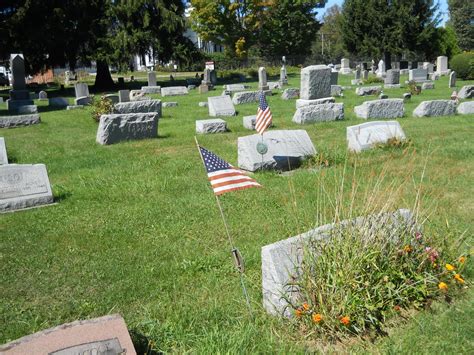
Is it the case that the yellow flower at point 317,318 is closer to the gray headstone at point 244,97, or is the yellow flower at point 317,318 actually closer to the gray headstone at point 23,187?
the gray headstone at point 23,187

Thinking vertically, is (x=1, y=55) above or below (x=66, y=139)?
above

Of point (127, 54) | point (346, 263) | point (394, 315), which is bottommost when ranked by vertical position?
point (394, 315)

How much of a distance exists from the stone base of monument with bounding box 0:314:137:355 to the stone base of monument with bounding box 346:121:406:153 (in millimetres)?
7314

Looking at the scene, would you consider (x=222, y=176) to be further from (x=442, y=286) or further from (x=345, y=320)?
(x=442, y=286)

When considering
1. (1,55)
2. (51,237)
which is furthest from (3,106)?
(51,237)

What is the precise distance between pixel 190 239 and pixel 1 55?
96.8 ft

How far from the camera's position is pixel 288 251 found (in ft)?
12.2

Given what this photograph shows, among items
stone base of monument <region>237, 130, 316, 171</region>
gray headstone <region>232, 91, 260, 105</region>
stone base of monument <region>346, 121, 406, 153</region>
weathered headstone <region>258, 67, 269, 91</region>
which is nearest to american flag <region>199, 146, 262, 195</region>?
stone base of monument <region>237, 130, 316, 171</region>

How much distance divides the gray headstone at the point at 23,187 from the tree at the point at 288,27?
5291cm

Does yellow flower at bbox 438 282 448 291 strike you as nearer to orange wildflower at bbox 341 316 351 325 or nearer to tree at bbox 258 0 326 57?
orange wildflower at bbox 341 316 351 325

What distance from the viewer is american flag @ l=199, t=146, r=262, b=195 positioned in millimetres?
4055

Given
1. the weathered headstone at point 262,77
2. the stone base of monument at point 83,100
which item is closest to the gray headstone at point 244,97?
the weathered headstone at point 262,77

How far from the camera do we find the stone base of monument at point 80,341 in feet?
8.84

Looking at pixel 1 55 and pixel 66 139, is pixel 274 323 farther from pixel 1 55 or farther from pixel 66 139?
pixel 1 55
